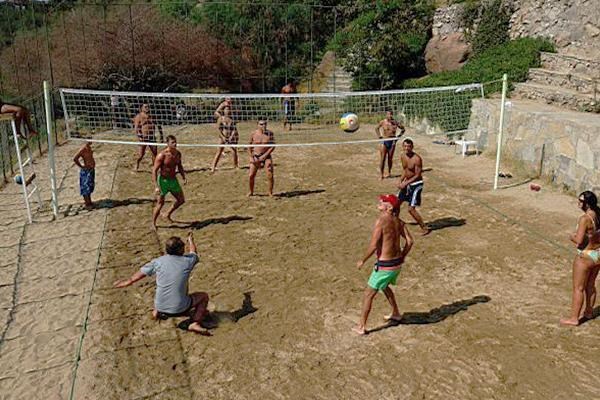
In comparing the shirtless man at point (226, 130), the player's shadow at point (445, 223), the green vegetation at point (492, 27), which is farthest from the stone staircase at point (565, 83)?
the shirtless man at point (226, 130)

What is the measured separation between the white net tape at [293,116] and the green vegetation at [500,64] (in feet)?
3.61

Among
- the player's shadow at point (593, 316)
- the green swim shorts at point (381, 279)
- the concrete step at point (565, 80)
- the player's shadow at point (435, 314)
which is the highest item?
the concrete step at point (565, 80)

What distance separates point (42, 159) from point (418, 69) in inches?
540

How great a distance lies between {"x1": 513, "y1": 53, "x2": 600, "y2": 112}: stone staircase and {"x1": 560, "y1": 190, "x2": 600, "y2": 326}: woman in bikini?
8429mm

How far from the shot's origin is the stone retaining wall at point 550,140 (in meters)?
10.3

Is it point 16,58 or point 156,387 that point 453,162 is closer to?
point 156,387

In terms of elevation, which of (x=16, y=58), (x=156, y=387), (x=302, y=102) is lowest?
(x=156, y=387)

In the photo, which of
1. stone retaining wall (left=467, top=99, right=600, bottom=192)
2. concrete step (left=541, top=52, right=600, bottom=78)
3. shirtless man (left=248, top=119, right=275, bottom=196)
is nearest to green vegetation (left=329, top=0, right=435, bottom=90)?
concrete step (left=541, top=52, right=600, bottom=78)

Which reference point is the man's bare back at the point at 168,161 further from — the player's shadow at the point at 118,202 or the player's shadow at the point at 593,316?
the player's shadow at the point at 593,316

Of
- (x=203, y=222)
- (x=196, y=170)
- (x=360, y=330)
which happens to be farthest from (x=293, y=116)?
(x=360, y=330)

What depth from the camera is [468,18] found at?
20.3m

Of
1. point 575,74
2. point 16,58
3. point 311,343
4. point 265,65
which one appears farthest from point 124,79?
point 311,343

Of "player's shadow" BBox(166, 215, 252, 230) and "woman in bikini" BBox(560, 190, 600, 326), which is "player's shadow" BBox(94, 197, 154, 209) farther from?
"woman in bikini" BBox(560, 190, 600, 326)

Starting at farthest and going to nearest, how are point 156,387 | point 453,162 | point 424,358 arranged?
point 453,162
point 424,358
point 156,387
